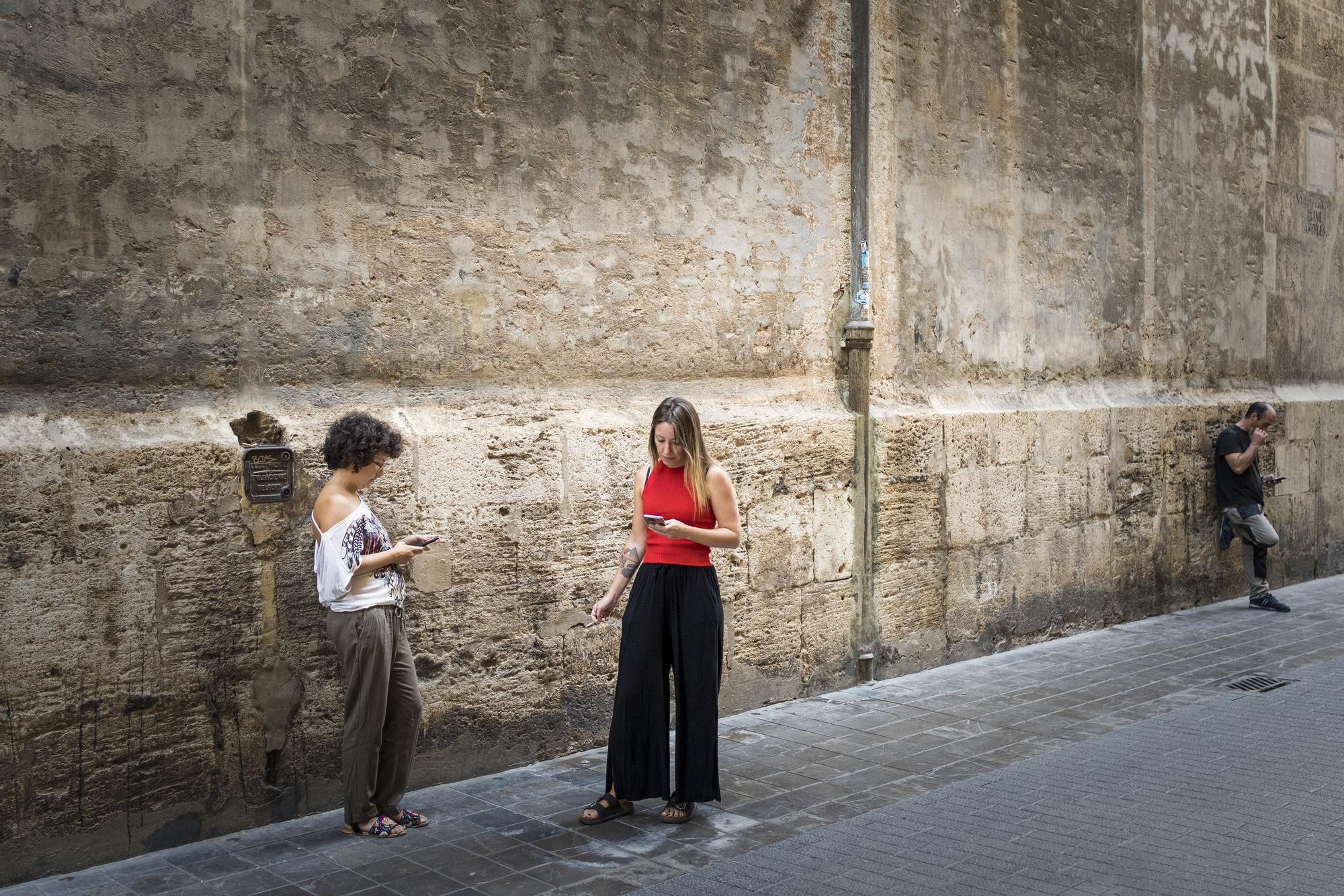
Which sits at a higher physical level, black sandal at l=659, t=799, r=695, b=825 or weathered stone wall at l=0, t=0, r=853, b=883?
weathered stone wall at l=0, t=0, r=853, b=883

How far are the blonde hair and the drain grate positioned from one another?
383 cm

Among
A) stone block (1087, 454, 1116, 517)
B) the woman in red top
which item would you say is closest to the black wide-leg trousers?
the woman in red top

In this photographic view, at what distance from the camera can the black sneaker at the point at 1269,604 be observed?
32.0 feet

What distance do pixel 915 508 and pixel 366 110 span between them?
12.8ft

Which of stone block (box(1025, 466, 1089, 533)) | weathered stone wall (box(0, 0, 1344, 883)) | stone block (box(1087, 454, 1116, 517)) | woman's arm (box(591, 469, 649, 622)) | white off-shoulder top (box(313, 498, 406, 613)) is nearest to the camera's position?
weathered stone wall (box(0, 0, 1344, 883))

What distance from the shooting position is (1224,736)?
6137mm

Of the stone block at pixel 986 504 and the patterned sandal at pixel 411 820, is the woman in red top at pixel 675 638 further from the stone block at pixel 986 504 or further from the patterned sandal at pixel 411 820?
the stone block at pixel 986 504

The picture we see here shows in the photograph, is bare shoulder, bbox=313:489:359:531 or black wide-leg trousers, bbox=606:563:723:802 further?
black wide-leg trousers, bbox=606:563:723:802

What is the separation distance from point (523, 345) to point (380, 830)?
219cm

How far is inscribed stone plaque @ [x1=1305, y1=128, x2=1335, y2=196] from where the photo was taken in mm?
11555

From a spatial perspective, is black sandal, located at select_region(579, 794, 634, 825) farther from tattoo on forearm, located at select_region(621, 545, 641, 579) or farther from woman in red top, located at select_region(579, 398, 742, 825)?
tattoo on forearm, located at select_region(621, 545, 641, 579)

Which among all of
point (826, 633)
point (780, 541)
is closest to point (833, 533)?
point (780, 541)

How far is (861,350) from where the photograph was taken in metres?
7.38

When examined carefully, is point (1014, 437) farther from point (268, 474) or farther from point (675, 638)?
point (268, 474)
